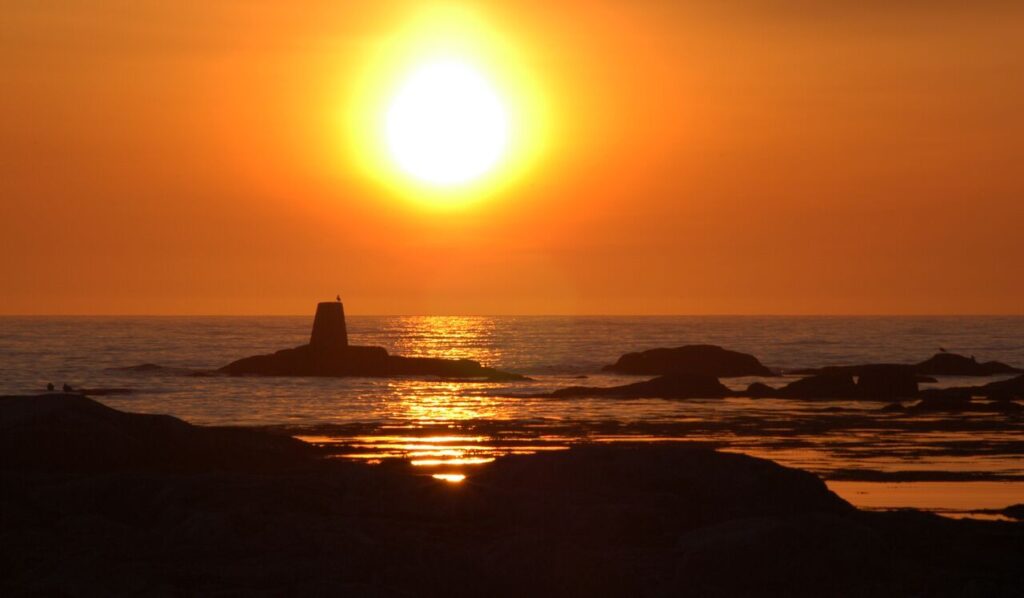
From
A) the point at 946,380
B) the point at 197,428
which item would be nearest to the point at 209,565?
the point at 197,428

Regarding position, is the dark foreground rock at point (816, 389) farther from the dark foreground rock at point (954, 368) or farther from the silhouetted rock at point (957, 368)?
the silhouetted rock at point (957, 368)

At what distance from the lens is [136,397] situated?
81188mm

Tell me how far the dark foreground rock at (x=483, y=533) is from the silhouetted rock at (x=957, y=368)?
93.9 metres

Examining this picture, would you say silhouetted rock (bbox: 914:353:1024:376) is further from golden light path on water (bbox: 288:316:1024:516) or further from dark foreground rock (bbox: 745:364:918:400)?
golden light path on water (bbox: 288:316:1024:516)

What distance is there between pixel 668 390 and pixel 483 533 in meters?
61.1

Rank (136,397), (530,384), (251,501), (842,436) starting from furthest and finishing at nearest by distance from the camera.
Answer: (530,384), (136,397), (842,436), (251,501)

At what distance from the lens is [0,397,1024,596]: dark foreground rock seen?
68.6 ft

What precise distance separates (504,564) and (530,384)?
80289mm

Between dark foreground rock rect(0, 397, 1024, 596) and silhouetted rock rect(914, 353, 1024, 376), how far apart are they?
93877 millimetres

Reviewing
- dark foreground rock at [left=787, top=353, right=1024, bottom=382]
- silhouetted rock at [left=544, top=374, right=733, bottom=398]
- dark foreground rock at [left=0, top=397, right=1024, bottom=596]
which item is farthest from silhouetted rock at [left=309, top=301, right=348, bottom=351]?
dark foreground rock at [left=0, top=397, right=1024, bottom=596]

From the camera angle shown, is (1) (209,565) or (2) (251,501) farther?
(2) (251,501)

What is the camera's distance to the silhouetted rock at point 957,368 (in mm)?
117188

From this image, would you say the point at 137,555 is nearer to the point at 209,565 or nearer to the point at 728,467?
the point at 209,565

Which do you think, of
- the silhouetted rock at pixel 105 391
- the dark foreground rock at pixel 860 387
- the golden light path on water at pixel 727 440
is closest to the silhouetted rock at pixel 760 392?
the dark foreground rock at pixel 860 387
